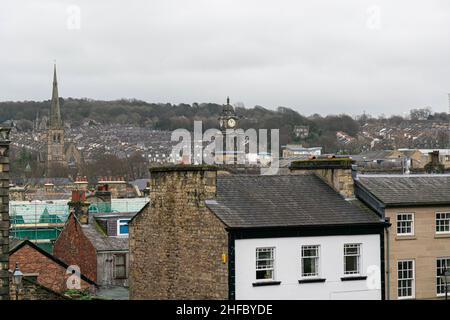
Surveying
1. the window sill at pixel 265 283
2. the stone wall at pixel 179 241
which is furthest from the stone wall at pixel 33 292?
the window sill at pixel 265 283

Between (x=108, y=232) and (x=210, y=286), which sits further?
(x=108, y=232)

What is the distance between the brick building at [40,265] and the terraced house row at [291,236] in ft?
18.6


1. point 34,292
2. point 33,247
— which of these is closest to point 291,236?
point 34,292

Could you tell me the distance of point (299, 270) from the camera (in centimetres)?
3269

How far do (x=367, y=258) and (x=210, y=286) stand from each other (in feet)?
17.8

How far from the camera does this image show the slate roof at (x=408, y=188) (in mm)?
35188

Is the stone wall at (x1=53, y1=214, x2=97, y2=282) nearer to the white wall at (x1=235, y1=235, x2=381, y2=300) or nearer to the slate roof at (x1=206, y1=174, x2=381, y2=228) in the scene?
the slate roof at (x1=206, y1=174, x2=381, y2=228)

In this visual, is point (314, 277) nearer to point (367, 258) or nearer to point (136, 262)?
point (367, 258)

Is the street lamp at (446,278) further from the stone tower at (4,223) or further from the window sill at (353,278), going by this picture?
the stone tower at (4,223)

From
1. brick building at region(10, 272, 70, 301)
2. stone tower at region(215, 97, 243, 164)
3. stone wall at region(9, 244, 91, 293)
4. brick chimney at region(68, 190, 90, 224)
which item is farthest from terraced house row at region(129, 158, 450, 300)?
stone tower at region(215, 97, 243, 164)

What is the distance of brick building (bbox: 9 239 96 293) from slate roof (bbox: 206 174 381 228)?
379 inches

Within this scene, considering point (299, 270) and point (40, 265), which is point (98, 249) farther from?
point (299, 270)

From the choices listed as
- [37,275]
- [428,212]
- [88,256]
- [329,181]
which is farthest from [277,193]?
[88,256]

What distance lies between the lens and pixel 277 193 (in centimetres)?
3488
